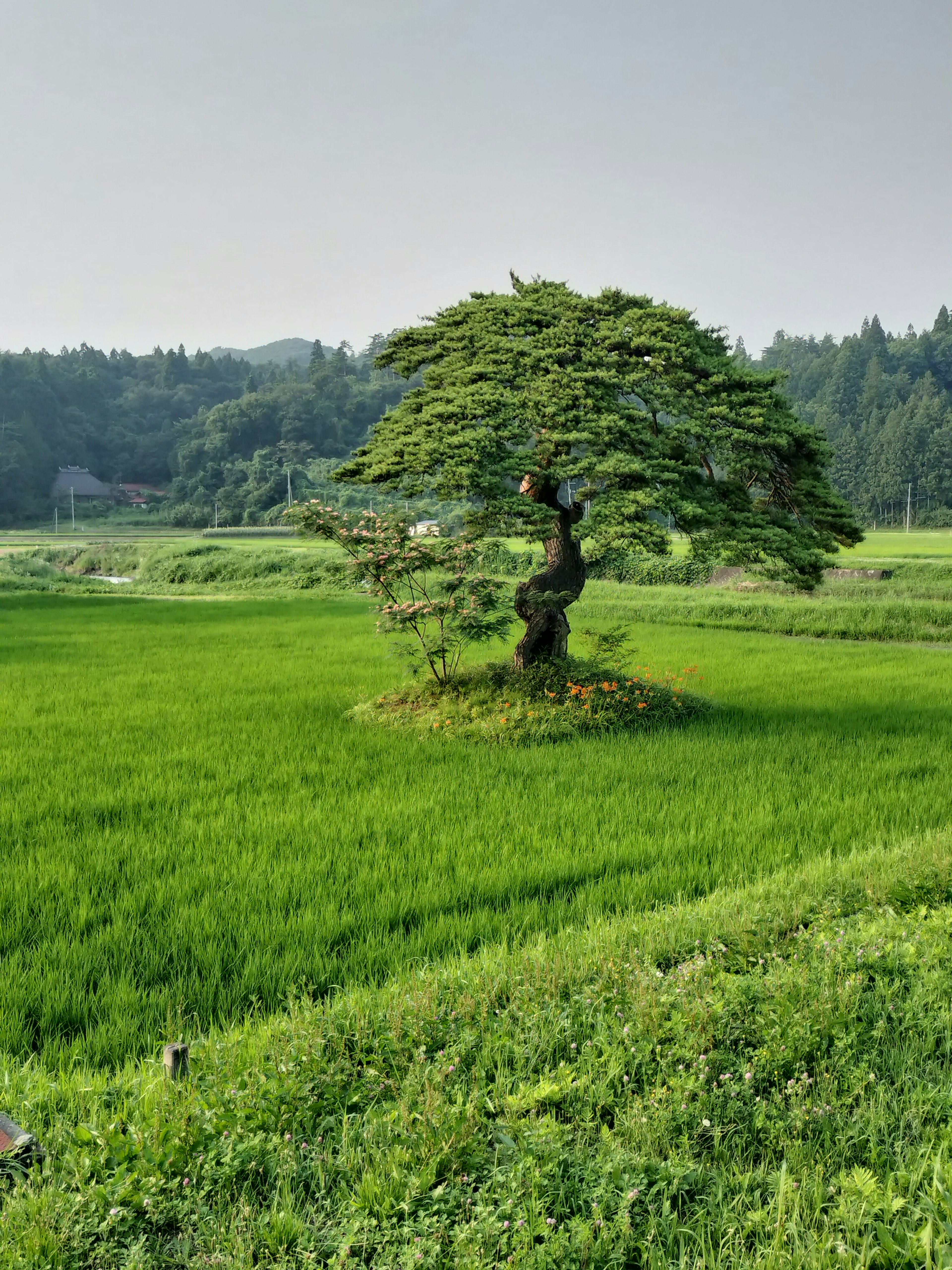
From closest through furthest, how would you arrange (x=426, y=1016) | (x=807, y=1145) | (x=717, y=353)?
(x=807, y=1145) → (x=426, y=1016) → (x=717, y=353)

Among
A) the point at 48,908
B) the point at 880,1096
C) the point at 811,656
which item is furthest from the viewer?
the point at 811,656

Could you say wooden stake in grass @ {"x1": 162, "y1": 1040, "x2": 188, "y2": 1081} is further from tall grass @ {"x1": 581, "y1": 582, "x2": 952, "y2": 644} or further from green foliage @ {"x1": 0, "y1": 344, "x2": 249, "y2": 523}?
green foliage @ {"x1": 0, "y1": 344, "x2": 249, "y2": 523}

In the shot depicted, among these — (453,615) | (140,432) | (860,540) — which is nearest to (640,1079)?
(453,615)

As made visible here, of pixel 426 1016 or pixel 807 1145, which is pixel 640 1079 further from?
pixel 426 1016

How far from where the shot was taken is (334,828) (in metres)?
6.39

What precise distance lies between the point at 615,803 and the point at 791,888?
6.89ft

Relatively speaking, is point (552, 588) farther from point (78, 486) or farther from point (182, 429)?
point (182, 429)

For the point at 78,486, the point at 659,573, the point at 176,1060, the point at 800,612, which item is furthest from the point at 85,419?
the point at 176,1060

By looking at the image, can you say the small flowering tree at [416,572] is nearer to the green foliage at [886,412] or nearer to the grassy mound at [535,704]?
the grassy mound at [535,704]

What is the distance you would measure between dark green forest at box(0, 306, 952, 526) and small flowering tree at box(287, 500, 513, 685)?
56331 millimetres

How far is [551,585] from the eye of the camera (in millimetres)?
10617

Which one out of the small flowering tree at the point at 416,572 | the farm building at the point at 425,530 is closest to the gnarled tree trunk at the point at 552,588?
the small flowering tree at the point at 416,572

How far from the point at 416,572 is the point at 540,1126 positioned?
8.15m

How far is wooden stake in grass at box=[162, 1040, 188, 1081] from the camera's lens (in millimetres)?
3064
